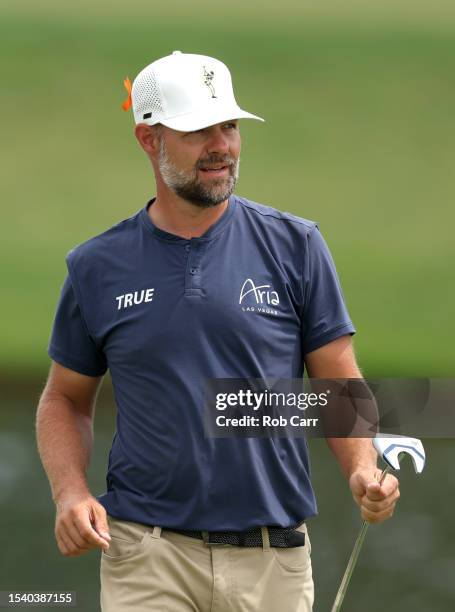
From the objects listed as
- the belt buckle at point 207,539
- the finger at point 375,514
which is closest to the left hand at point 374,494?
the finger at point 375,514

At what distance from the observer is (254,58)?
34.9 feet

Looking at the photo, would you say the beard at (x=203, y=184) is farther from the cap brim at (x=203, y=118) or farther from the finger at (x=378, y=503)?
the finger at (x=378, y=503)

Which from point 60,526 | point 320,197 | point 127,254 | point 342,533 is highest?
point 127,254

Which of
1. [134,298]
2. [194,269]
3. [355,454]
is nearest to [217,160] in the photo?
[194,269]

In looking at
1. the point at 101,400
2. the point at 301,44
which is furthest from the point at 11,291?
the point at 301,44

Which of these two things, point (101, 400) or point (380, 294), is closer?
point (101, 400)

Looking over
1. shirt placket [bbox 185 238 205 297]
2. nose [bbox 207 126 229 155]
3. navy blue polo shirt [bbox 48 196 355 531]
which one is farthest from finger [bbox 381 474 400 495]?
nose [bbox 207 126 229 155]

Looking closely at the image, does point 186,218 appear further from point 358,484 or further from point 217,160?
point 358,484

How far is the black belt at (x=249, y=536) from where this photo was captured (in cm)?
321

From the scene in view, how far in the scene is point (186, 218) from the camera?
3.39 m

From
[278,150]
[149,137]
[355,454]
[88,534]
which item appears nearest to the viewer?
[88,534]

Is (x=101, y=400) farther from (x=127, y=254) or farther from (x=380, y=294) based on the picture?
(x=127, y=254)

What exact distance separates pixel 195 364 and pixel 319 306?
1.03 ft

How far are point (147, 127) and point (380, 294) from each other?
5762 millimetres
